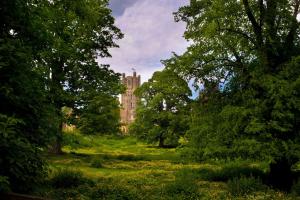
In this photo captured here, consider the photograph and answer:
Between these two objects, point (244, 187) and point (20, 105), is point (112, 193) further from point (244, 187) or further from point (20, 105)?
point (20, 105)

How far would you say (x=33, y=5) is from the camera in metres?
14.2

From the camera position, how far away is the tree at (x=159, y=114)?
6906 centimetres

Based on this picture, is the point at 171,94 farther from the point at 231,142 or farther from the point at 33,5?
the point at 33,5

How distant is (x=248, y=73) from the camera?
2216cm

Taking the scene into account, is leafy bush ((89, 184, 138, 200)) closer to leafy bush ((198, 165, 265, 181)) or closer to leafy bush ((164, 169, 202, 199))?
leafy bush ((164, 169, 202, 199))

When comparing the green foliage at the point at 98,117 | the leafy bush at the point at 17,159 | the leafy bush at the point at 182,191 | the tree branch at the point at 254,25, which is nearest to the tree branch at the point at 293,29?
the tree branch at the point at 254,25

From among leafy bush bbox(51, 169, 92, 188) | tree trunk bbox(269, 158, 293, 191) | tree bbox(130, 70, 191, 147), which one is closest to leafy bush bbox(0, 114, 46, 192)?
leafy bush bbox(51, 169, 92, 188)

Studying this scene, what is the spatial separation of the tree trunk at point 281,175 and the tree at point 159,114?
4419 cm

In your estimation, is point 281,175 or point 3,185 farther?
point 281,175

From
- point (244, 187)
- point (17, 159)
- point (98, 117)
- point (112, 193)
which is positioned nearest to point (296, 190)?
point (244, 187)

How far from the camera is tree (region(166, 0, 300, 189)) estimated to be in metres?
19.5

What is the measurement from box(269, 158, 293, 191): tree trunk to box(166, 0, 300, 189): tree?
5 cm

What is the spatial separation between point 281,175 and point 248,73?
5400 mm

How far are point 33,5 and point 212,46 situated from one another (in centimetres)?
1174
